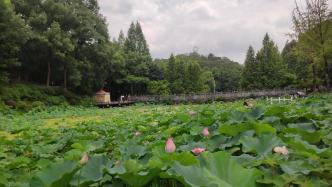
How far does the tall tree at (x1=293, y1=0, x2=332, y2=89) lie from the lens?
19.5 meters

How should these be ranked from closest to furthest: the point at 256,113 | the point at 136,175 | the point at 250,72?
the point at 136,175
the point at 256,113
the point at 250,72

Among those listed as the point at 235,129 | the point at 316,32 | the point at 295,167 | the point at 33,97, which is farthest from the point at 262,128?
the point at 33,97

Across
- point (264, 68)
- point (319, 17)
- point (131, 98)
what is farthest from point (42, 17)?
point (264, 68)

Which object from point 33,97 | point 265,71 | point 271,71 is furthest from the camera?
point 265,71

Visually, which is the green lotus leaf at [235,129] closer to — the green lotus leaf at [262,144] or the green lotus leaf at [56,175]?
the green lotus leaf at [262,144]

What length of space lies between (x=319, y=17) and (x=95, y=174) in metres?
21.2

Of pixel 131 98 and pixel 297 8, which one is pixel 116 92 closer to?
pixel 131 98

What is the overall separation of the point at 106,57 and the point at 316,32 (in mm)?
18807

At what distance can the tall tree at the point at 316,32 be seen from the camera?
19.5 meters

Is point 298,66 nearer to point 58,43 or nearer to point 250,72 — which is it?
point 250,72

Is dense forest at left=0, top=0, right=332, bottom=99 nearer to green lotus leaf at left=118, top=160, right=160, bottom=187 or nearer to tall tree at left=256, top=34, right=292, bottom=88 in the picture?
tall tree at left=256, top=34, right=292, bottom=88

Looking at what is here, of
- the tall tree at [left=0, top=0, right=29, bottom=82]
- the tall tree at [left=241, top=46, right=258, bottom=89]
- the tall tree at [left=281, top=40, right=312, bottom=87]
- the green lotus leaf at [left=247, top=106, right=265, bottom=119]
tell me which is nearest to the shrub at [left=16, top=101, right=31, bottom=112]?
the tall tree at [left=0, top=0, right=29, bottom=82]

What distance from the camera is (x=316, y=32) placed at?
20.2 m

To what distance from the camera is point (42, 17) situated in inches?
1117
